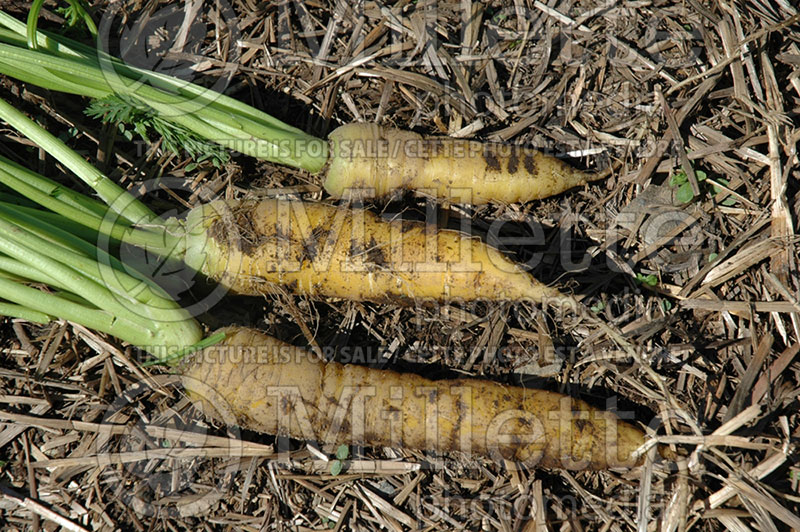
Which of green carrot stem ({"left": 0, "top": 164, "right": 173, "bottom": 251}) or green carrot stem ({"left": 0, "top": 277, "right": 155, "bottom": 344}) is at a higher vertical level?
green carrot stem ({"left": 0, "top": 164, "right": 173, "bottom": 251})

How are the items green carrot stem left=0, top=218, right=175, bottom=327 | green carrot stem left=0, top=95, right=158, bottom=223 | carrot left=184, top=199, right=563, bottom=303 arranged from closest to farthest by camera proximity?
green carrot stem left=0, top=218, right=175, bottom=327 < carrot left=184, top=199, right=563, bottom=303 < green carrot stem left=0, top=95, right=158, bottom=223

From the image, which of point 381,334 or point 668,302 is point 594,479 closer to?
point 668,302

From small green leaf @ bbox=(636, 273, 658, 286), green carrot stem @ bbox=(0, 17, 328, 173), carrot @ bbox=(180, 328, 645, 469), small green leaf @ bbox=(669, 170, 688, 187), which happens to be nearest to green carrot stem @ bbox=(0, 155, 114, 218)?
Answer: green carrot stem @ bbox=(0, 17, 328, 173)

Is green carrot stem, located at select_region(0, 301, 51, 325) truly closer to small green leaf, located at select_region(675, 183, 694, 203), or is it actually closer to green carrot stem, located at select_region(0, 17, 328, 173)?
green carrot stem, located at select_region(0, 17, 328, 173)

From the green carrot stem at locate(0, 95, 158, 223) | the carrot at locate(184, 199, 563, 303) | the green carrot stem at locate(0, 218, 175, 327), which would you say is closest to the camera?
the green carrot stem at locate(0, 218, 175, 327)

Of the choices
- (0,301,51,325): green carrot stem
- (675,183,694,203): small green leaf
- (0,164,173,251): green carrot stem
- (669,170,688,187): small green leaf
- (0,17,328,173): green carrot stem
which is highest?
(0,17,328,173): green carrot stem

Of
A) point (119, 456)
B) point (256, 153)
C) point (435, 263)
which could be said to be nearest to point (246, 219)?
point (256, 153)

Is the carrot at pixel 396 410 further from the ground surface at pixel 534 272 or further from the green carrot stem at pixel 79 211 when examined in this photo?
the green carrot stem at pixel 79 211
